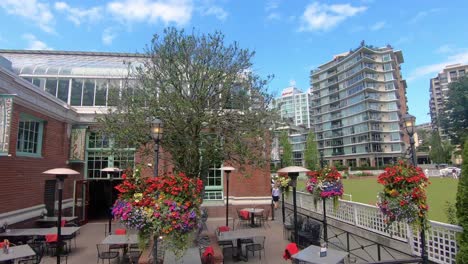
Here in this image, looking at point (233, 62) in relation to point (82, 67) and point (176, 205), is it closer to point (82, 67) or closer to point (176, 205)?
point (176, 205)

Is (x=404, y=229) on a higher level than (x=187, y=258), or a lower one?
higher

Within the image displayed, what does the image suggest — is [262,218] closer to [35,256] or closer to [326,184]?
[326,184]

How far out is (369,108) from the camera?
7231 cm

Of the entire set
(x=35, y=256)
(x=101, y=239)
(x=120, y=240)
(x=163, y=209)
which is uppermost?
(x=163, y=209)

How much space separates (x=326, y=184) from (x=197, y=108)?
453 cm

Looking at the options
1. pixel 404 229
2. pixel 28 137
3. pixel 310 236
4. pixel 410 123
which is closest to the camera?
pixel 410 123

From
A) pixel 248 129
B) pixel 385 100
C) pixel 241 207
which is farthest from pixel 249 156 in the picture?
pixel 385 100

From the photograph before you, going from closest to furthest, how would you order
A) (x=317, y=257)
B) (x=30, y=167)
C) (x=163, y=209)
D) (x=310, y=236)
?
1. (x=163, y=209)
2. (x=317, y=257)
3. (x=310, y=236)
4. (x=30, y=167)

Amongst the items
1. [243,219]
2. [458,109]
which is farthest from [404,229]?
[458,109]

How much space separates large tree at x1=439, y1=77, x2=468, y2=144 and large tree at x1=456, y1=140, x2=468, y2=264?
176 ft

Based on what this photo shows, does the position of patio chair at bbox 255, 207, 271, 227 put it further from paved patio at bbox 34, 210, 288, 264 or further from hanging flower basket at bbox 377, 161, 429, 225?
hanging flower basket at bbox 377, 161, 429, 225

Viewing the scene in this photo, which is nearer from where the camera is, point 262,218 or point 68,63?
point 262,218

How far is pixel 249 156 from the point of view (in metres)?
9.02

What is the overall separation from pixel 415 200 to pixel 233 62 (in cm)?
621
